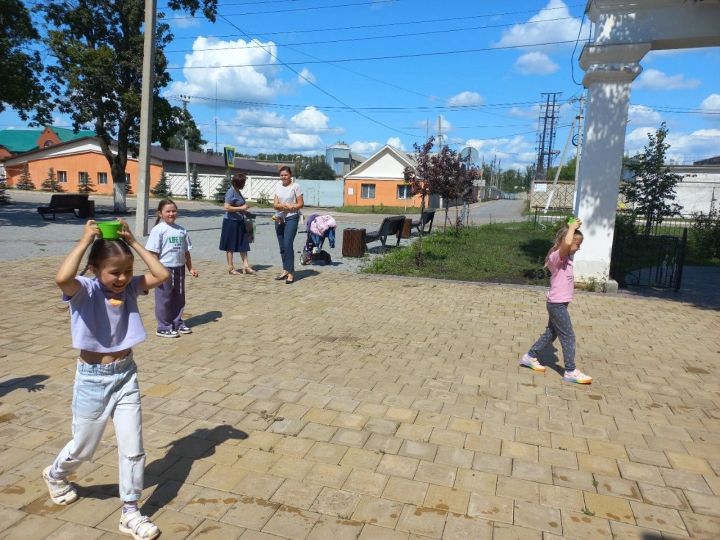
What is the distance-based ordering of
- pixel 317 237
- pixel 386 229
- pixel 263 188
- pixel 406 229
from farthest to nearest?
pixel 263 188 → pixel 406 229 → pixel 386 229 → pixel 317 237

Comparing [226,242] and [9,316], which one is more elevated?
[226,242]

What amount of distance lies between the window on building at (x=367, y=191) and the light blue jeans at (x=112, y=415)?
167ft

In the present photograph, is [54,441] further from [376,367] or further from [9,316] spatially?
[9,316]

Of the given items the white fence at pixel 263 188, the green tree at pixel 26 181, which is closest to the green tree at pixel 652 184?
the white fence at pixel 263 188

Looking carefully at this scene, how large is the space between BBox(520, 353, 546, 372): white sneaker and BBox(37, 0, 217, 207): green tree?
21.3 m

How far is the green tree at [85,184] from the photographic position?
50.8m

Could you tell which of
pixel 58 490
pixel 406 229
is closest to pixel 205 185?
pixel 406 229

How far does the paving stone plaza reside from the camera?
2.83m

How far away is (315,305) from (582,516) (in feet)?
17.6

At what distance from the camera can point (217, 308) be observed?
292 inches

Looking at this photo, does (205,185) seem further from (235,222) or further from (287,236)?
(287,236)

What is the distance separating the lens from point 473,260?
506 inches

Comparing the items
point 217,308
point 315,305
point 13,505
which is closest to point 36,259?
point 217,308

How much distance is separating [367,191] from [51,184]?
31.5 meters
